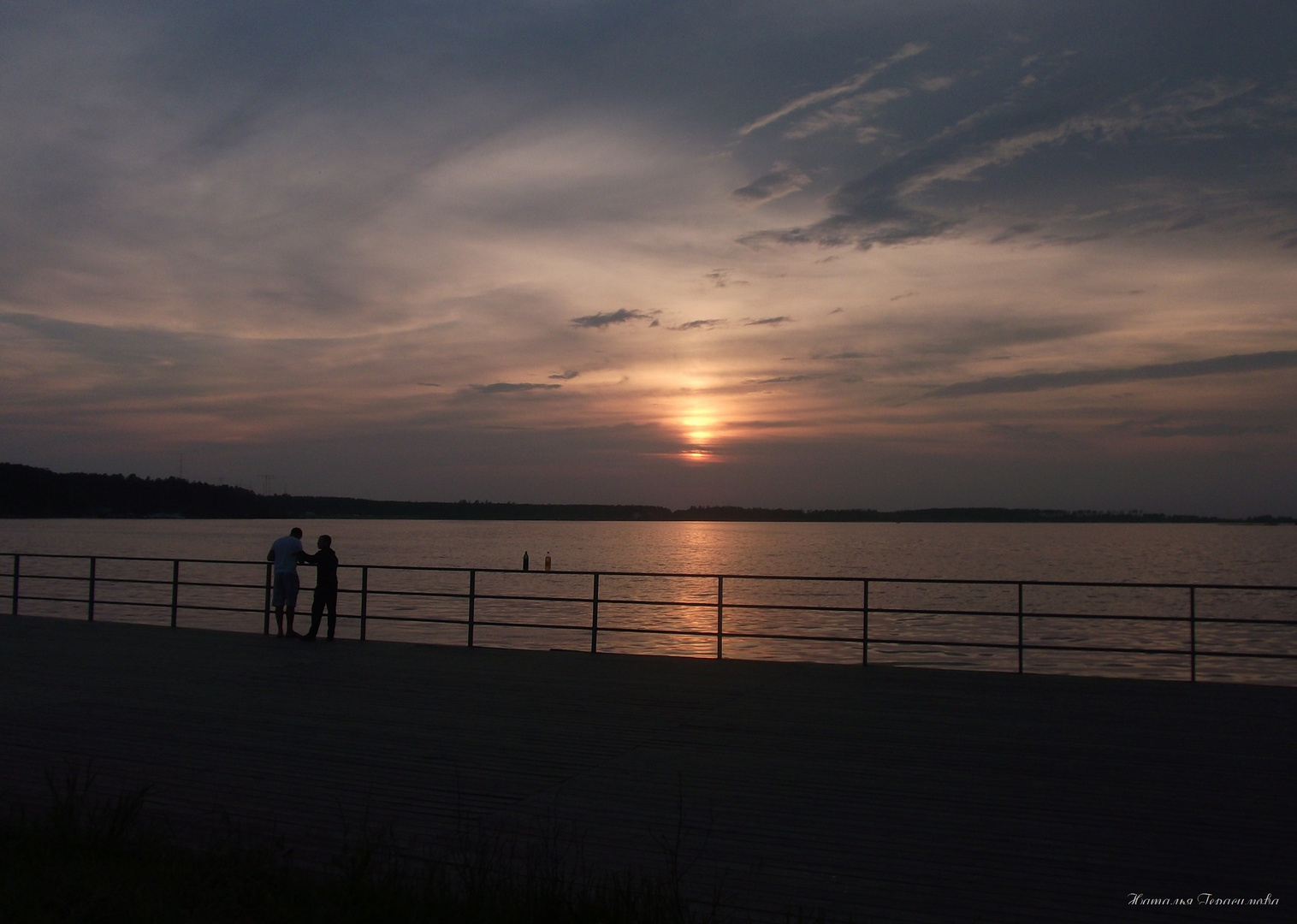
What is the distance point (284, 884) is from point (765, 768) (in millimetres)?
3520

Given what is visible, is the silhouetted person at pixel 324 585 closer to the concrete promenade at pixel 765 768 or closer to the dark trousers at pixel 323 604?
the dark trousers at pixel 323 604

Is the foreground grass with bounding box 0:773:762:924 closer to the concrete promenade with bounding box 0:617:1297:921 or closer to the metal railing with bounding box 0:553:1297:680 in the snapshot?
the concrete promenade with bounding box 0:617:1297:921

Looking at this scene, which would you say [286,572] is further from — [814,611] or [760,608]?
[814,611]

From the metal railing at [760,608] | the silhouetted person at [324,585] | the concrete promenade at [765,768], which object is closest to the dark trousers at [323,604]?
the silhouetted person at [324,585]

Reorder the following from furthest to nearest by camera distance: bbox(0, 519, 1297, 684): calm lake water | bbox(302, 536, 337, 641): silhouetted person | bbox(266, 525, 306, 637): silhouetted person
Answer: bbox(0, 519, 1297, 684): calm lake water < bbox(266, 525, 306, 637): silhouetted person < bbox(302, 536, 337, 641): silhouetted person

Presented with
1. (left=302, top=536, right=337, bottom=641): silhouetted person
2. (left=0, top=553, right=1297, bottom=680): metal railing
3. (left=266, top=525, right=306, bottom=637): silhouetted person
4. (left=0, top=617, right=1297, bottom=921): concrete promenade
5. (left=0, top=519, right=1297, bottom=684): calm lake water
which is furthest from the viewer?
(left=0, top=519, right=1297, bottom=684): calm lake water

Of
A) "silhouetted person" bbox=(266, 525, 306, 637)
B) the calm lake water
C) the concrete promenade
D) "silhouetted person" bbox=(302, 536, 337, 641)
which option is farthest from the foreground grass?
"silhouetted person" bbox=(266, 525, 306, 637)

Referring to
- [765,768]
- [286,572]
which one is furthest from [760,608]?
[765,768]

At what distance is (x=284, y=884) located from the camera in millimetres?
4566

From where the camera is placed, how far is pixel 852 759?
7.34 meters

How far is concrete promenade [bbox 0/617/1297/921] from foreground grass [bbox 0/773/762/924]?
40 cm

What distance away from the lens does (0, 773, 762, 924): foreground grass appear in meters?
4.23

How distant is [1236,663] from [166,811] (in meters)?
27.6

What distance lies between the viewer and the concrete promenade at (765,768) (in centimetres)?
501
